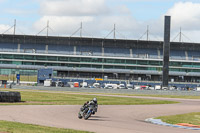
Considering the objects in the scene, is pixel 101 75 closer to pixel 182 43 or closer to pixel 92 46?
pixel 92 46

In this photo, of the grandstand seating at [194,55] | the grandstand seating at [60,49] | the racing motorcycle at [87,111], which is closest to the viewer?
the racing motorcycle at [87,111]

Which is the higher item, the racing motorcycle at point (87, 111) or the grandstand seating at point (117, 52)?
the grandstand seating at point (117, 52)

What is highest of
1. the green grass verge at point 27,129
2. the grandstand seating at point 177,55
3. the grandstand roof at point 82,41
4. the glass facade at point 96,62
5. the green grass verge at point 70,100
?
the grandstand roof at point 82,41

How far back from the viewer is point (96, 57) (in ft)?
482

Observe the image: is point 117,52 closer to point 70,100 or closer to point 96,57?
point 96,57

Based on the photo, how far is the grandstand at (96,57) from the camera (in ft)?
479

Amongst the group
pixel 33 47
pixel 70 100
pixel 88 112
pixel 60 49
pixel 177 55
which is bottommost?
pixel 70 100

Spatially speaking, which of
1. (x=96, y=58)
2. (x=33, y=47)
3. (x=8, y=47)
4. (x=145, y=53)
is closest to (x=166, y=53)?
(x=96, y=58)

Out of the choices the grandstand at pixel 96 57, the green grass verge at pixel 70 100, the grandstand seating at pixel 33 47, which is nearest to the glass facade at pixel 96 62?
the grandstand at pixel 96 57

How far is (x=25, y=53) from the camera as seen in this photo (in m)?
146

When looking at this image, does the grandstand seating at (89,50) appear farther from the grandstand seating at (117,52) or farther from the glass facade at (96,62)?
the glass facade at (96,62)

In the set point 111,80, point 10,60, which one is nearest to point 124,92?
point 111,80

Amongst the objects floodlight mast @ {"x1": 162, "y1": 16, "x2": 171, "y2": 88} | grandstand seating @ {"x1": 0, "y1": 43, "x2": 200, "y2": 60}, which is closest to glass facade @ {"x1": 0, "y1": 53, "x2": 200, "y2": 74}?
grandstand seating @ {"x1": 0, "y1": 43, "x2": 200, "y2": 60}

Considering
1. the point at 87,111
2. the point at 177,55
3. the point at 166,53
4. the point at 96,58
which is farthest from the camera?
the point at 177,55
